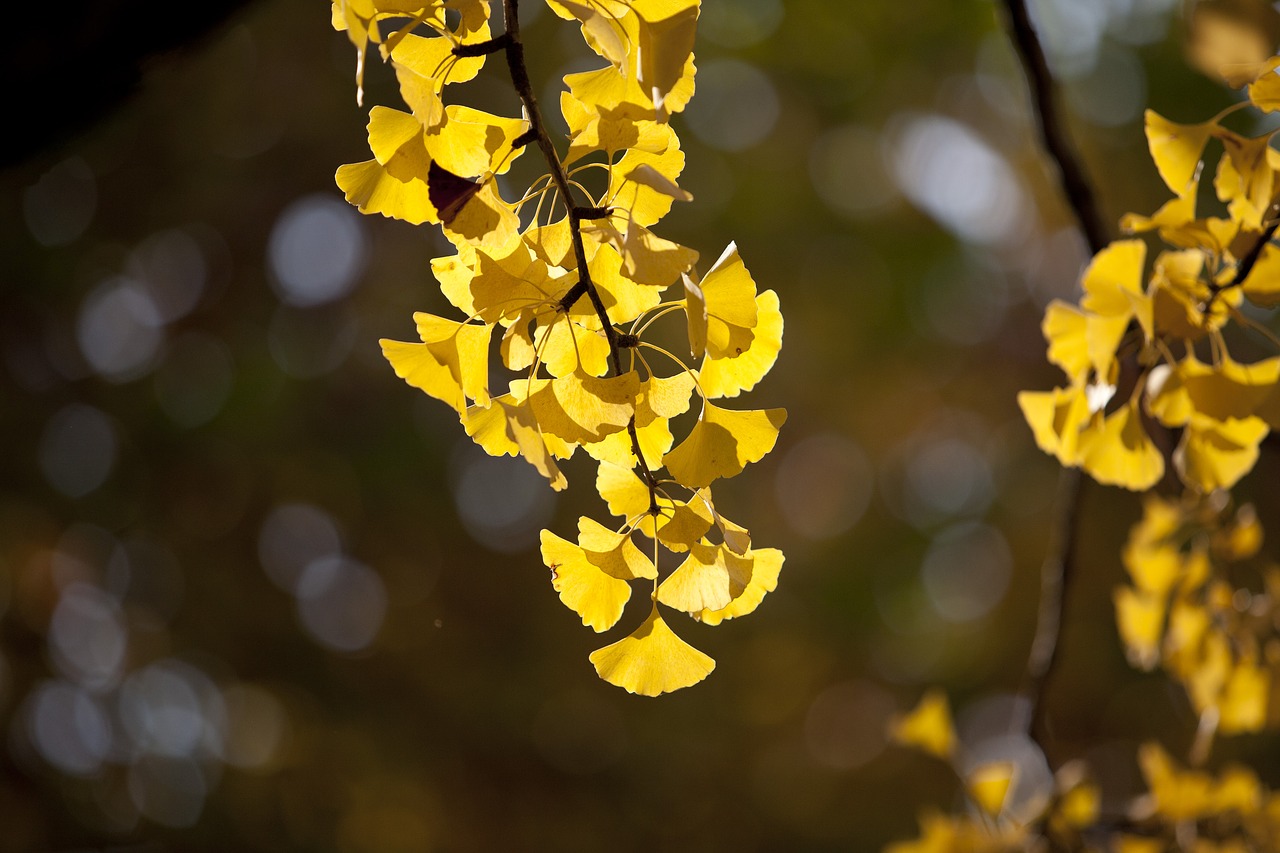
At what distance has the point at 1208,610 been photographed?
94 cm

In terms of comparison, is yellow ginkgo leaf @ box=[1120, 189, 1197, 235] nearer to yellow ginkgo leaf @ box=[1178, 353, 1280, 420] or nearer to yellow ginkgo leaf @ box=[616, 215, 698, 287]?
yellow ginkgo leaf @ box=[1178, 353, 1280, 420]

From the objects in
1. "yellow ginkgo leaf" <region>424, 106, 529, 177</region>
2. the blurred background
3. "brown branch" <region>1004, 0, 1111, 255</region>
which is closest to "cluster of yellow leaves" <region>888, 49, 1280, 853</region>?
"brown branch" <region>1004, 0, 1111, 255</region>

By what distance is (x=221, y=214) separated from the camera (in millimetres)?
3809

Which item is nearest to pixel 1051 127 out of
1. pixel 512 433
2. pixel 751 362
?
pixel 751 362

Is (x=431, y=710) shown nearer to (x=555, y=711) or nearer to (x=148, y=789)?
(x=555, y=711)

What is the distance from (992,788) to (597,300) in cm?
96

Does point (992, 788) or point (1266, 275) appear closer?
point (1266, 275)

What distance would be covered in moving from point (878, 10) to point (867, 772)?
329 centimetres

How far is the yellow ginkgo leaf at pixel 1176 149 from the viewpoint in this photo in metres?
0.50

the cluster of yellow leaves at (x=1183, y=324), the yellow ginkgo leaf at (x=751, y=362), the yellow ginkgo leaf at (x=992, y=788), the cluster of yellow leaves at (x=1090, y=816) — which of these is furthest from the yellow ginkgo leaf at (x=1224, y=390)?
the yellow ginkgo leaf at (x=992, y=788)

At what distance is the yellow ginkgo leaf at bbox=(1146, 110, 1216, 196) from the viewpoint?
0.50 m

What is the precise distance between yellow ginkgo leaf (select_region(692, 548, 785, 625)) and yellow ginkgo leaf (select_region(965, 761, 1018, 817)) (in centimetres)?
82

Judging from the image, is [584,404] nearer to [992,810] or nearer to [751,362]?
[751,362]

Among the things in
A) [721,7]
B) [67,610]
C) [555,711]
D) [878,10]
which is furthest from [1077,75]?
[67,610]
